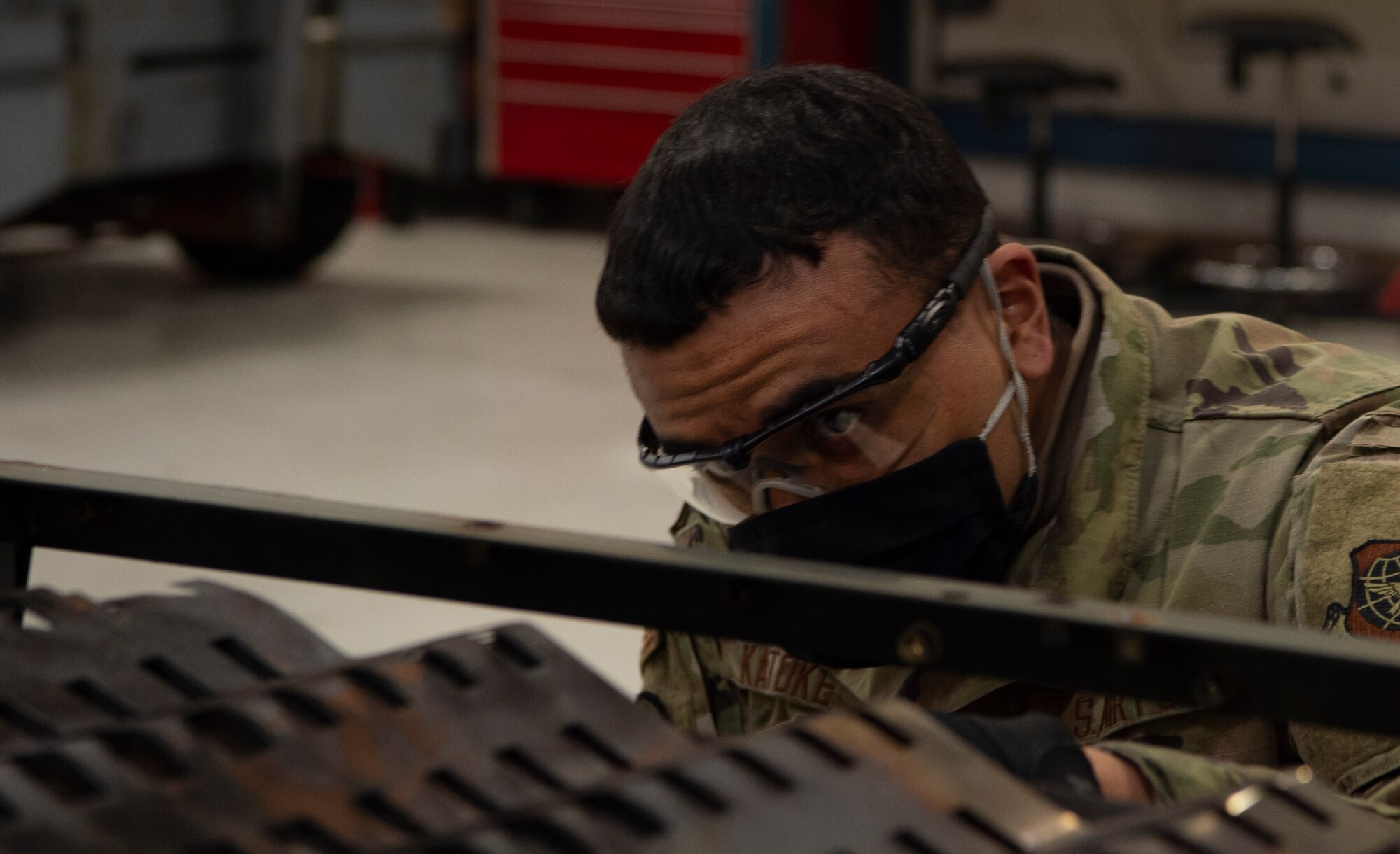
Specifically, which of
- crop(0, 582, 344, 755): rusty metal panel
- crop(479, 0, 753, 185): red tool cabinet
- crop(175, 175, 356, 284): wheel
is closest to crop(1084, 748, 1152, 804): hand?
crop(0, 582, 344, 755): rusty metal panel

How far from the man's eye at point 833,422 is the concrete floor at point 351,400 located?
60.3 inches

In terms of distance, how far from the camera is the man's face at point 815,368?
1.02 metres

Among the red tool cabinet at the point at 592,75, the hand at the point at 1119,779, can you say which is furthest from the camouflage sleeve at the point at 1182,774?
the red tool cabinet at the point at 592,75

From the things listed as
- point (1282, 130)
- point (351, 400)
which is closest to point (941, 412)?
point (351, 400)

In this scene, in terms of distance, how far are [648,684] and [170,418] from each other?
285 cm

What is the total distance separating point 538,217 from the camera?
6949mm

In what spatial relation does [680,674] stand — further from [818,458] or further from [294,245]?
[294,245]

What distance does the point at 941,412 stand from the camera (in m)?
1.08

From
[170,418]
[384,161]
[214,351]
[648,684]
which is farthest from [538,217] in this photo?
[648,684]

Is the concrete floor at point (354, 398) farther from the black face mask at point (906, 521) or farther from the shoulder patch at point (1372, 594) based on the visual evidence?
the shoulder patch at point (1372, 594)

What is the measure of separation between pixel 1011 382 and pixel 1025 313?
0.05 metres

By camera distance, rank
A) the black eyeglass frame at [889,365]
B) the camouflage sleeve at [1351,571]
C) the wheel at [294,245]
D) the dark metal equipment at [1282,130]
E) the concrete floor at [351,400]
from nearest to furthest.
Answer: the camouflage sleeve at [1351,571] < the black eyeglass frame at [889,365] < the concrete floor at [351,400] < the dark metal equipment at [1282,130] < the wheel at [294,245]

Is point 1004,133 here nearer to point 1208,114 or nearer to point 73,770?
point 1208,114

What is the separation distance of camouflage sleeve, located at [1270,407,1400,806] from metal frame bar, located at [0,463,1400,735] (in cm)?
39
